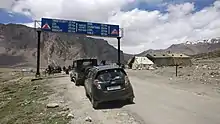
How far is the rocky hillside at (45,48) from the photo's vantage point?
533 feet

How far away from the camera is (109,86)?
12359 millimetres

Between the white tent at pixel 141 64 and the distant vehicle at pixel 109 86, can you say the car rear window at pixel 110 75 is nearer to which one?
the distant vehicle at pixel 109 86

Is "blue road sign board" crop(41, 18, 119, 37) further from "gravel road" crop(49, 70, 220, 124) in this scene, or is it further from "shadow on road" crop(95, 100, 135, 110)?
"shadow on road" crop(95, 100, 135, 110)

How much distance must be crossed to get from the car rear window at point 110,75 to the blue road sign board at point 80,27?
27489mm

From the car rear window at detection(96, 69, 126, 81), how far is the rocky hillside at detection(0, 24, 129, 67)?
138132 mm

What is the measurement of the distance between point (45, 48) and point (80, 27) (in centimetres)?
13184

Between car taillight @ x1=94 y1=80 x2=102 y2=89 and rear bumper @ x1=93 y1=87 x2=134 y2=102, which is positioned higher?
car taillight @ x1=94 y1=80 x2=102 y2=89

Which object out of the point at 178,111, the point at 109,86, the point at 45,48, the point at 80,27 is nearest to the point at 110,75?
the point at 109,86

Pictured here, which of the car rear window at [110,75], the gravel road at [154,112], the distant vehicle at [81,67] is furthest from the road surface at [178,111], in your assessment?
the distant vehicle at [81,67]

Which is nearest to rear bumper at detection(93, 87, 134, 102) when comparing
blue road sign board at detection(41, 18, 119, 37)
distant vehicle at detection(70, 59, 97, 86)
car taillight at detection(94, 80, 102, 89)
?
car taillight at detection(94, 80, 102, 89)

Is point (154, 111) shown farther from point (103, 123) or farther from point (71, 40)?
point (71, 40)

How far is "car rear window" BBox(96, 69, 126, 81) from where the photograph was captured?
41.3ft

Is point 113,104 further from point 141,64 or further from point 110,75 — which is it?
point 141,64

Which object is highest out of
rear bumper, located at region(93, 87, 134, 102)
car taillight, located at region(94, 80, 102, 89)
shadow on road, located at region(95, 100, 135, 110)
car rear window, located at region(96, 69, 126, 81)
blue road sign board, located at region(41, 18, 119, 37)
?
blue road sign board, located at region(41, 18, 119, 37)
